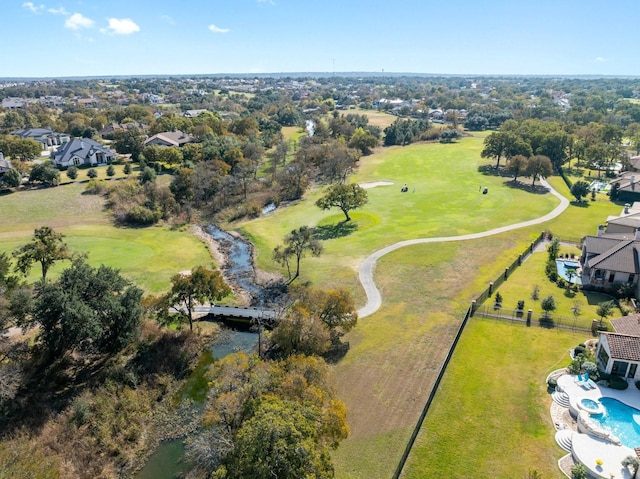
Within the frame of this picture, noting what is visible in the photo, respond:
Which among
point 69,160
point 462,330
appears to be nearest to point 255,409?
point 462,330

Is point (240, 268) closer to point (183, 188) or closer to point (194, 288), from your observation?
point (194, 288)

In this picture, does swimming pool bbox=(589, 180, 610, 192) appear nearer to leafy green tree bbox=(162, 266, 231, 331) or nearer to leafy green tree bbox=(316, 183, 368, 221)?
leafy green tree bbox=(316, 183, 368, 221)

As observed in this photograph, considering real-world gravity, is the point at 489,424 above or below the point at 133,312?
below

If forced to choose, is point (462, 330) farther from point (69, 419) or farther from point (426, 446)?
point (69, 419)

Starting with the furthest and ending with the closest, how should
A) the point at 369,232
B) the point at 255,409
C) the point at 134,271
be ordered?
the point at 369,232 < the point at 134,271 < the point at 255,409

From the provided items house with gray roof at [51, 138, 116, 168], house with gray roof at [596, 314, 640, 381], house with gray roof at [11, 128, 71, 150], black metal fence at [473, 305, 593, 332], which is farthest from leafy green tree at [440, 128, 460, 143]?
house with gray roof at [11, 128, 71, 150]

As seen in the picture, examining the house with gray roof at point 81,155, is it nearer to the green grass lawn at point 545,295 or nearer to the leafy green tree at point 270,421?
the leafy green tree at point 270,421

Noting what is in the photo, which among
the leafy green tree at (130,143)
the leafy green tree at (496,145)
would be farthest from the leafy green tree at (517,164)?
the leafy green tree at (130,143)

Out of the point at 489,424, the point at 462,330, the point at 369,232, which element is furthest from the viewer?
the point at 369,232
